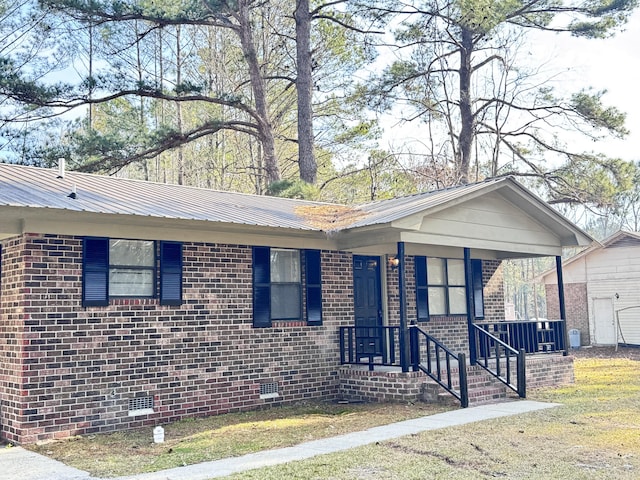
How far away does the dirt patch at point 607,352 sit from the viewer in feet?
66.6

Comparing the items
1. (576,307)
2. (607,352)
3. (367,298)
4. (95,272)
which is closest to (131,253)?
(95,272)

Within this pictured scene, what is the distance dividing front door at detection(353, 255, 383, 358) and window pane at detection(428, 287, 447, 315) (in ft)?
4.42

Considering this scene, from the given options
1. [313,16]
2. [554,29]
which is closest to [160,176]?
[313,16]

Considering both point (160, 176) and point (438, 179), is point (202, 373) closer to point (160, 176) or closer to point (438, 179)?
point (438, 179)

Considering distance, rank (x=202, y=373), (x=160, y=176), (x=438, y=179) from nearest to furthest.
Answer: (x=202, y=373) < (x=438, y=179) < (x=160, y=176)

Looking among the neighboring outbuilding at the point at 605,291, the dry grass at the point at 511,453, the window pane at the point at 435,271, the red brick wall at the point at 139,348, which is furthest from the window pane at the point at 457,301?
the neighboring outbuilding at the point at 605,291

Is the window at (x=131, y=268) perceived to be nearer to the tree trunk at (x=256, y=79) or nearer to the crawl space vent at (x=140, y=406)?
the crawl space vent at (x=140, y=406)

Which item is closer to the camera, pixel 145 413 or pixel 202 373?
pixel 145 413

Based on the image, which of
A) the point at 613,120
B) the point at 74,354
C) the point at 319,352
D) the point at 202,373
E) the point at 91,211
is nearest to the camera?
the point at 91,211

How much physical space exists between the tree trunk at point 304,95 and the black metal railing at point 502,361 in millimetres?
9579

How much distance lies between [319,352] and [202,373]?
2.41 m

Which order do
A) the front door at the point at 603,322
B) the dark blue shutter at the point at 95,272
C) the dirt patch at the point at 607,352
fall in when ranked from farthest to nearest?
the front door at the point at 603,322 → the dirt patch at the point at 607,352 → the dark blue shutter at the point at 95,272

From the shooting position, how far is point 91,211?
8.60m

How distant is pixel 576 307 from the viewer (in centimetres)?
2461
